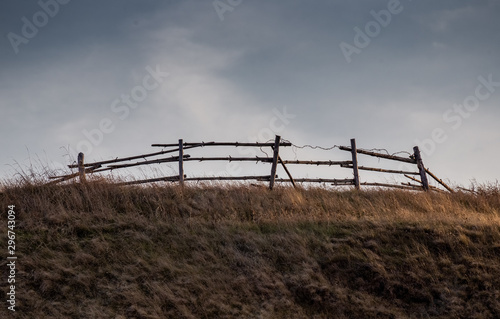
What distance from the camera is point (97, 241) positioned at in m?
8.27

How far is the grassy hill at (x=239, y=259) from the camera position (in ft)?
22.0

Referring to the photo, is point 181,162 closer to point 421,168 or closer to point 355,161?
point 355,161

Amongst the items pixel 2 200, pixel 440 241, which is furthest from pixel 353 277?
pixel 2 200

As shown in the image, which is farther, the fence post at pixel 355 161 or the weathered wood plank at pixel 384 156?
the weathered wood plank at pixel 384 156

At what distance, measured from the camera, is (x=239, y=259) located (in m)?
7.72

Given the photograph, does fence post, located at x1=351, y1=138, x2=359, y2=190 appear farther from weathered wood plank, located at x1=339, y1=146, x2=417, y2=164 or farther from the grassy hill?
the grassy hill

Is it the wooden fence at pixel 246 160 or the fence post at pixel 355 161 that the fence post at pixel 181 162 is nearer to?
the wooden fence at pixel 246 160

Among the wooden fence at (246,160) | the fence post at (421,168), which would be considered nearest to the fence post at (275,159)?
the wooden fence at (246,160)

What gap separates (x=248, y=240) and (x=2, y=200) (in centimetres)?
633

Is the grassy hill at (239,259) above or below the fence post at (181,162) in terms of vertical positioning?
below

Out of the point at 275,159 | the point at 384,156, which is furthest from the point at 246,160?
the point at 384,156

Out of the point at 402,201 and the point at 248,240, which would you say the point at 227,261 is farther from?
the point at 402,201

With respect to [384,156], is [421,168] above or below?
below

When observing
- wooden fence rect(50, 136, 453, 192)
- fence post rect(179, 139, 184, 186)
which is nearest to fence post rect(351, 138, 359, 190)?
wooden fence rect(50, 136, 453, 192)
